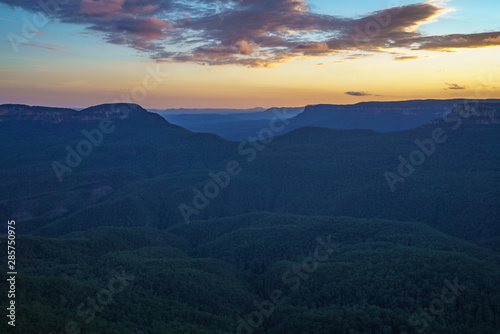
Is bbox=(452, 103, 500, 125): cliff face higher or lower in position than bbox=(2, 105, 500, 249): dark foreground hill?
higher

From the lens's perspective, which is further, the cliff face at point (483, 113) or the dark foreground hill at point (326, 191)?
the cliff face at point (483, 113)

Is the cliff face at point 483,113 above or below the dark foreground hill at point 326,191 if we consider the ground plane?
above

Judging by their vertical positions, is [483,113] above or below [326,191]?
above

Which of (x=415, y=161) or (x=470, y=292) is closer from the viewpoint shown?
(x=470, y=292)

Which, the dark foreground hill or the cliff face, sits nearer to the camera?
the dark foreground hill

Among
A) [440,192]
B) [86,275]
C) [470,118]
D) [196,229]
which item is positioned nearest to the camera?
[86,275]

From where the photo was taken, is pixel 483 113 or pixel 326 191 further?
pixel 483 113

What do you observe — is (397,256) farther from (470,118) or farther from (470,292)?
(470,118)

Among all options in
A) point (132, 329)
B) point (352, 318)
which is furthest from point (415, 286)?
point (132, 329)
